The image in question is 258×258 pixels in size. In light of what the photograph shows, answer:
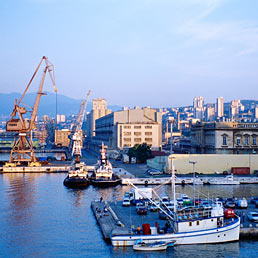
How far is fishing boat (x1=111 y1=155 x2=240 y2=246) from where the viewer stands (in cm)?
2009

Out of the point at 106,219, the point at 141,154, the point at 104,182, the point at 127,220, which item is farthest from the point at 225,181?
the point at 141,154

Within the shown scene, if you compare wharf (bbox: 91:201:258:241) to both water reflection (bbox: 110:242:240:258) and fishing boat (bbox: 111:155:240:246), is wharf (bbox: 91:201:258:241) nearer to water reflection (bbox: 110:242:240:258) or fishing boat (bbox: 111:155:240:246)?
fishing boat (bbox: 111:155:240:246)

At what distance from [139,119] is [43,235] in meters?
61.3

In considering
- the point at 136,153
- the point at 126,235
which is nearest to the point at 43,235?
the point at 126,235

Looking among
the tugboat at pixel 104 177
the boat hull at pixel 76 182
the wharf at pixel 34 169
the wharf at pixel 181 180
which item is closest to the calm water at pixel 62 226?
the boat hull at pixel 76 182

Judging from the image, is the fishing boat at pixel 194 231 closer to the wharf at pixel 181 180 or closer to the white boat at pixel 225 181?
the wharf at pixel 181 180

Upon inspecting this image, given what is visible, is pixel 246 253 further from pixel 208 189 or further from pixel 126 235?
pixel 208 189

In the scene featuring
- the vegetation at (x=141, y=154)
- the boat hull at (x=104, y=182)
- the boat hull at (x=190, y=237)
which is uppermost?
the vegetation at (x=141, y=154)

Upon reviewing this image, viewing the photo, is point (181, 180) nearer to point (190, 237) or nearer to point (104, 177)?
point (104, 177)

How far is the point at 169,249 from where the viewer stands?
19.8 meters

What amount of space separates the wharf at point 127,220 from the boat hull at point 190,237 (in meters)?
0.59

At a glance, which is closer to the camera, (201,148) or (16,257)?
(16,257)

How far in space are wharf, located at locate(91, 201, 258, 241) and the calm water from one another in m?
0.52

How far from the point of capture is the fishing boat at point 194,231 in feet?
65.9
